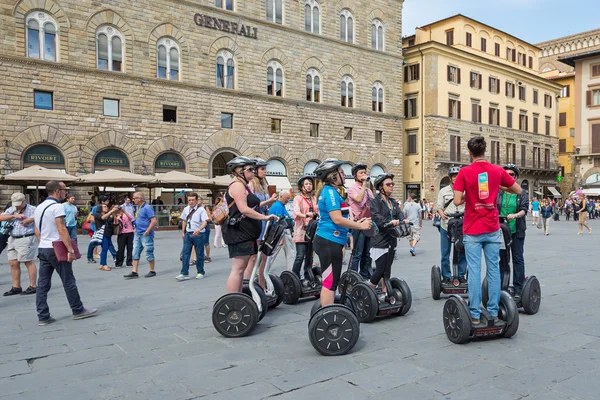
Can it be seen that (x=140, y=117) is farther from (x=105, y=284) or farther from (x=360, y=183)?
(x=360, y=183)

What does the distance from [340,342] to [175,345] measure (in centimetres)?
173

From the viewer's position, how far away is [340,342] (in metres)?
4.54

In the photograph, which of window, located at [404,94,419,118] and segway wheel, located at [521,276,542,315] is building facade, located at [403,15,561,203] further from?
segway wheel, located at [521,276,542,315]

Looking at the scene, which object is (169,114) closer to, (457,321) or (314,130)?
(314,130)

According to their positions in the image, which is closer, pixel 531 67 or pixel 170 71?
pixel 170 71

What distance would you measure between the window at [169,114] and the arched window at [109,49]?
2.94 m

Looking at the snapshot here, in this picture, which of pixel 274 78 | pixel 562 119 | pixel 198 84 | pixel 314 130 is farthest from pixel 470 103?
pixel 198 84

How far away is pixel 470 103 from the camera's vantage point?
134 feet

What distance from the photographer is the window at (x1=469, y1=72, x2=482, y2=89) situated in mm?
→ 40688

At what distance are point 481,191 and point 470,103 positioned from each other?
38908 mm

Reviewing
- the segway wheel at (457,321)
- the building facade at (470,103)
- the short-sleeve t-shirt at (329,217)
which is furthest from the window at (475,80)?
the short-sleeve t-shirt at (329,217)

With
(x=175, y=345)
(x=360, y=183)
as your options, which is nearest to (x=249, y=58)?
(x=360, y=183)

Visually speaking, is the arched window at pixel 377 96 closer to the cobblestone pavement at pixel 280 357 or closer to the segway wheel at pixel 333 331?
the cobblestone pavement at pixel 280 357

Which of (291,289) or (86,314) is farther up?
(291,289)
